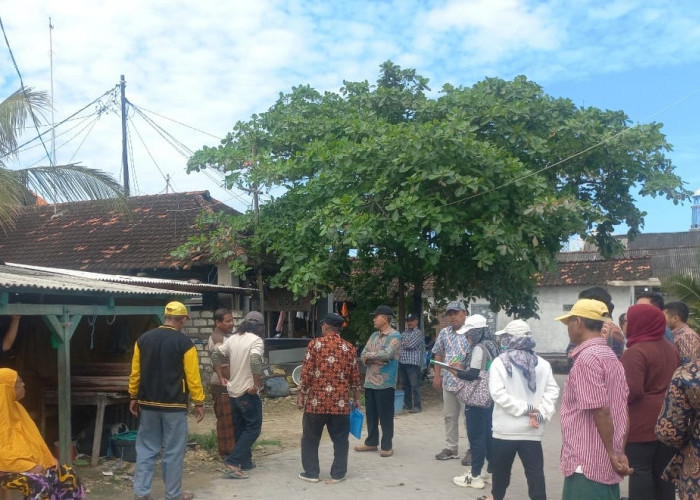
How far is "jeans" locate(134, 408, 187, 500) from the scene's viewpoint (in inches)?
243

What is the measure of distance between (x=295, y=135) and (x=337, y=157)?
2094 millimetres

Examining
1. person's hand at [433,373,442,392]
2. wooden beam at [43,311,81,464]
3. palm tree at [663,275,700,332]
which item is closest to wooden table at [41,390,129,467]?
wooden beam at [43,311,81,464]

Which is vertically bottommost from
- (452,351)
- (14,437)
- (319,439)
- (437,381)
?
(319,439)

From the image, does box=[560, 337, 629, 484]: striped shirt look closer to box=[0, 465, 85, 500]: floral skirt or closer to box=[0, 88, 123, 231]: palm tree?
box=[0, 465, 85, 500]: floral skirt

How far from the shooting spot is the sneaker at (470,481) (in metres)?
6.98

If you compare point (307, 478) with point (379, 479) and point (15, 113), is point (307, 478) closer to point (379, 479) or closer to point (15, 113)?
point (379, 479)

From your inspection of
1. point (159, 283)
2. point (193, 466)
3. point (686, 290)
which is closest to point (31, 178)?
point (159, 283)

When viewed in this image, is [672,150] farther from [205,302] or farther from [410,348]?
[205,302]

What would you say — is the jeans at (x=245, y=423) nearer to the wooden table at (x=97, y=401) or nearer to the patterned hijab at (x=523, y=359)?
the wooden table at (x=97, y=401)

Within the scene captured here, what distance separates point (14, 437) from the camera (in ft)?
17.2

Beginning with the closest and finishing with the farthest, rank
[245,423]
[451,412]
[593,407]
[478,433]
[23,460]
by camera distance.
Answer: [593,407] < [23,460] < [478,433] < [245,423] < [451,412]

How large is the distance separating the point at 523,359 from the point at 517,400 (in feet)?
1.03

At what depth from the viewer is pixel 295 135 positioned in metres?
14.0

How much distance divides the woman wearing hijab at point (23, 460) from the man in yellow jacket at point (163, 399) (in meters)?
0.78
